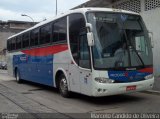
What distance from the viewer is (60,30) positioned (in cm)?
1285

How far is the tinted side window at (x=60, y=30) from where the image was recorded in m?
12.4

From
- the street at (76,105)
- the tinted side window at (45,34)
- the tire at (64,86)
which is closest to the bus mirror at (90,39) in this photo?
the street at (76,105)

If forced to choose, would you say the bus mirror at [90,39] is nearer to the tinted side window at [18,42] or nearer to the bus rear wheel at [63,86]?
the bus rear wheel at [63,86]

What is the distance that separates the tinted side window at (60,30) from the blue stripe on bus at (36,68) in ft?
3.21

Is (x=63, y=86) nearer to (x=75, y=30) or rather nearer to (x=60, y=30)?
(x=60, y=30)

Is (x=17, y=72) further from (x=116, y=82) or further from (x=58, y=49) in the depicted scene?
(x=116, y=82)

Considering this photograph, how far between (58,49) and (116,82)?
3.58 m

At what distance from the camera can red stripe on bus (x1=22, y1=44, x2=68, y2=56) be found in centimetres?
1263

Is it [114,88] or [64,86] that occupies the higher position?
[114,88]

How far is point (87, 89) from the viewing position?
34.5 feet

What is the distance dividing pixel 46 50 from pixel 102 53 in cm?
473

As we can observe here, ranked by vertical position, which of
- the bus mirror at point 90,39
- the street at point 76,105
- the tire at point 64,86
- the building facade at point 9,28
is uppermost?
the building facade at point 9,28

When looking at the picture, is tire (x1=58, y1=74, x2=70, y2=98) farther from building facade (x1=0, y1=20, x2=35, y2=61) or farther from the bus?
building facade (x1=0, y1=20, x2=35, y2=61)

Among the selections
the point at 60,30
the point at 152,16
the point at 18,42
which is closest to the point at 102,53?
the point at 60,30
